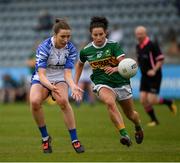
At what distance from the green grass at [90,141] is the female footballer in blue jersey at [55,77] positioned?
1.68 ft

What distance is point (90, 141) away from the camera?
14.1 m

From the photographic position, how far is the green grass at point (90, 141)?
1122 cm

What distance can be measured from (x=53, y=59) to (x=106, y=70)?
110cm

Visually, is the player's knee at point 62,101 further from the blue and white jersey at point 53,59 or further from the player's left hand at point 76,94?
the blue and white jersey at point 53,59

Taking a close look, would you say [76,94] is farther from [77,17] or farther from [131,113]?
[77,17]

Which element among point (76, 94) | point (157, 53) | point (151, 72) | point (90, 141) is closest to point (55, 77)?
point (76, 94)

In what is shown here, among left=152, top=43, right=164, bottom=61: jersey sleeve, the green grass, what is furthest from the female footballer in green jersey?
left=152, top=43, right=164, bottom=61: jersey sleeve

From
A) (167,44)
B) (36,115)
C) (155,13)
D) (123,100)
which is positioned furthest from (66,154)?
(155,13)

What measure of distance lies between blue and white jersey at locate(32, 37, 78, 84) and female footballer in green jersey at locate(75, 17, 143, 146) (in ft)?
1.88

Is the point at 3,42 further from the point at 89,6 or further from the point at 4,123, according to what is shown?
the point at 4,123

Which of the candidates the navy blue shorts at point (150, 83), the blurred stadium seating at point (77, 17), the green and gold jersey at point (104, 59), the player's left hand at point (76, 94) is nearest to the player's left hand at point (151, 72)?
the navy blue shorts at point (150, 83)

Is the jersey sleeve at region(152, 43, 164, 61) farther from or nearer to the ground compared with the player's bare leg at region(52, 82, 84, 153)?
farther from the ground

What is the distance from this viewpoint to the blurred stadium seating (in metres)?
32.2

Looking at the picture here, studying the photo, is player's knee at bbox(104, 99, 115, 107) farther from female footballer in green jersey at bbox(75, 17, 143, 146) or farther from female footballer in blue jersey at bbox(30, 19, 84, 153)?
female footballer in blue jersey at bbox(30, 19, 84, 153)
